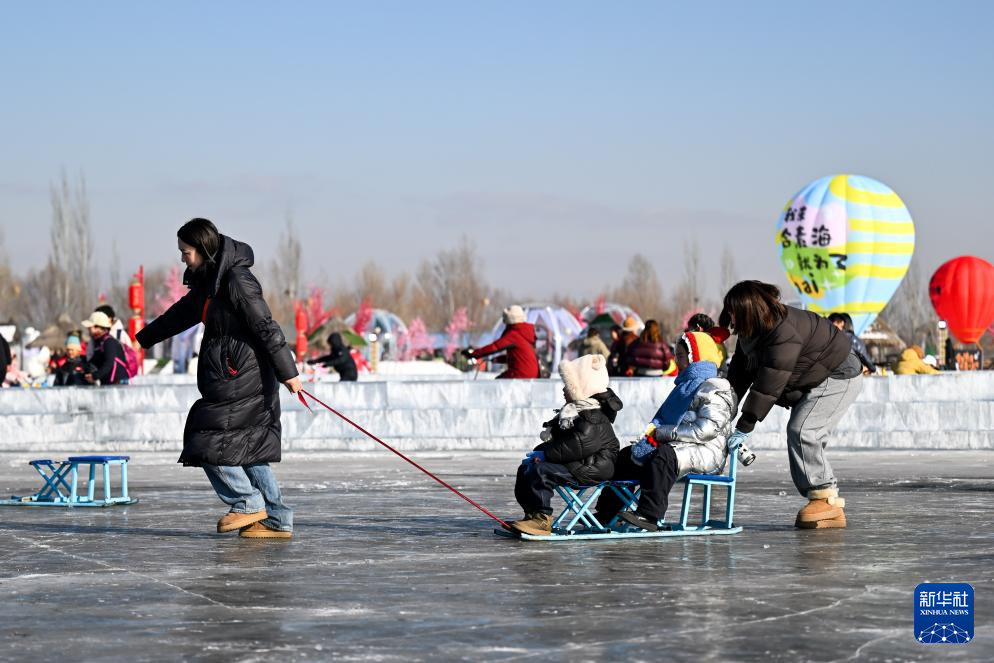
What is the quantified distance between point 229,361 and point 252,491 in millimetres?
862

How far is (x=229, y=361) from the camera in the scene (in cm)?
948

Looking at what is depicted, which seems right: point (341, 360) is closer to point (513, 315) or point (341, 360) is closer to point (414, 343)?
point (513, 315)

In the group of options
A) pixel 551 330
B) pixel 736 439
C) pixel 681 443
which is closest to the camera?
pixel 681 443

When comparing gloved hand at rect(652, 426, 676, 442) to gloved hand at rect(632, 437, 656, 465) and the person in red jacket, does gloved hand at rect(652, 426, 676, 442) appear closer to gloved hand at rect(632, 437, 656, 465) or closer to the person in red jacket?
gloved hand at rect(632, 437, 656, 465)

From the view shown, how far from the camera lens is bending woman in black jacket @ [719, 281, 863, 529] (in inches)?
383

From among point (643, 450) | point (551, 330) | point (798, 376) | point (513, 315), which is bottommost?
point (551, 330)

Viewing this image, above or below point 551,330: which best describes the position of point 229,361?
above

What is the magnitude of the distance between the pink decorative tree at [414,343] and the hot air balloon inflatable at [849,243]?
44589 mm

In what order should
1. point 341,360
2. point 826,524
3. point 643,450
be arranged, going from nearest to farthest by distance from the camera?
1. point 643,450
2. point 826,524
3. point 341,360

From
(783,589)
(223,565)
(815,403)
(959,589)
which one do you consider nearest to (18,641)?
(223,565)

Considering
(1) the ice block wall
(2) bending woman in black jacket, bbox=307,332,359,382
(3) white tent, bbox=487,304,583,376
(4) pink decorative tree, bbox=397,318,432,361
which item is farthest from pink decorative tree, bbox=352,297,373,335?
(1) the ice block wall

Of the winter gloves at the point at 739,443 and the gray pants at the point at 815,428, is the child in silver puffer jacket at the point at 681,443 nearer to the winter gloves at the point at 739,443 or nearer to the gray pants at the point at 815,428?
the winter gloves at the point at 739,443

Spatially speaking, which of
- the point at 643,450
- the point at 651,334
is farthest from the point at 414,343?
the point at 643,450

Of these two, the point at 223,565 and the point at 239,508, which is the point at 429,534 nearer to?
the point at 239,508
